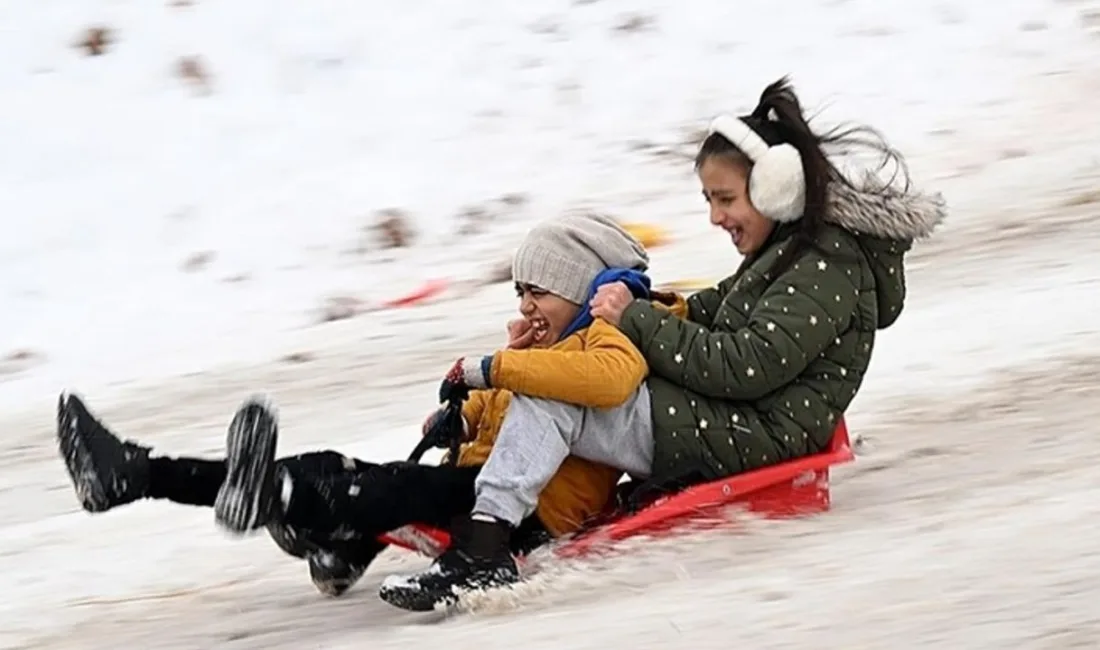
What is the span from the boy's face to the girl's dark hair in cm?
51

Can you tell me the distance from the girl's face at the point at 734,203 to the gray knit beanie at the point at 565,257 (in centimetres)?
31

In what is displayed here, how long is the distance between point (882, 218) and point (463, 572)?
1.36 metres

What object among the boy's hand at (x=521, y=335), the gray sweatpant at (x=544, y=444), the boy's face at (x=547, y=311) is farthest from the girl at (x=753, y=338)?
the boy's hand at (x=521, y=335)

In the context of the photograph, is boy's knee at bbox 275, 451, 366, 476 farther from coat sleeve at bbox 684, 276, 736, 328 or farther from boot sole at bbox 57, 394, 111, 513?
coat sleeve at bbox 684, 276, 736, 328

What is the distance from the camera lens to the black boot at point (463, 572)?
4.06 meters

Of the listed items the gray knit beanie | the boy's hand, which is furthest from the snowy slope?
the gray knit beanie

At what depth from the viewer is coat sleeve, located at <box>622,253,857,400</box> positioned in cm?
436

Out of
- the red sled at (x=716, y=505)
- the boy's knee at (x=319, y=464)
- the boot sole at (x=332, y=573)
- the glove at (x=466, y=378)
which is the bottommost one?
the boot sole at (x=332, y=573)

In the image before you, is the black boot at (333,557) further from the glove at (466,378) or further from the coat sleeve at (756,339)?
Answer: the coat sleeve at (756,339)

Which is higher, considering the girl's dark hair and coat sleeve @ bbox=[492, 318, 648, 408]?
the girl's dark hair

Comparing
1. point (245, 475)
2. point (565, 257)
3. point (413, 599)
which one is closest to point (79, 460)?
point (245, 475)

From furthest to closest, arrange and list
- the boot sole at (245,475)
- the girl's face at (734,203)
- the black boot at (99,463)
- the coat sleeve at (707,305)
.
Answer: the coat sleeve at (707,305) < the girl's face at (734,203) < the black boot at (99,463) < the boot sole at (245,475)

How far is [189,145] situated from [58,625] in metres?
6.36

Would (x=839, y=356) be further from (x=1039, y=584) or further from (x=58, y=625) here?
(x=58, y=625)
